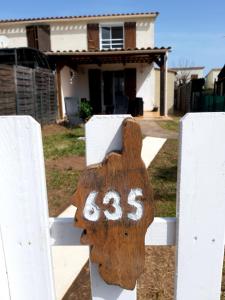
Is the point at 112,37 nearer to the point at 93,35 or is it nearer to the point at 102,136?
the point at 93,35

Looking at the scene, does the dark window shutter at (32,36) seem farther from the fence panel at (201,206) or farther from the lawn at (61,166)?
the fence panel at (201,206)

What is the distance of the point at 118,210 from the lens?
976 mm

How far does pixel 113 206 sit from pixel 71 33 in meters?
17.5

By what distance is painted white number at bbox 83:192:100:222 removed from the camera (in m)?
0.95

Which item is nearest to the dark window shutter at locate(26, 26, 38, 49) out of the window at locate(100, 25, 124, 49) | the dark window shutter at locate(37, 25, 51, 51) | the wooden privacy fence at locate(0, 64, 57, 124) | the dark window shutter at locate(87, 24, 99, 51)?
the dark window shutter at locate(37, 25, 51, 51)

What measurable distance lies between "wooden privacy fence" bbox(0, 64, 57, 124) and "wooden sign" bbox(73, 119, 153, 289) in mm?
8074

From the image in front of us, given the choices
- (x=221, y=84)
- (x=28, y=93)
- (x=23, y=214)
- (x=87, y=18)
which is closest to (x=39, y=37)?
(x=87, y=18)

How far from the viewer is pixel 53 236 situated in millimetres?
1071

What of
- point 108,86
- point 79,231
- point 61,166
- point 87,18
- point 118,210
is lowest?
point 61,166

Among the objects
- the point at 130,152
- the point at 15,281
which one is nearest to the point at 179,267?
the point at 130,152

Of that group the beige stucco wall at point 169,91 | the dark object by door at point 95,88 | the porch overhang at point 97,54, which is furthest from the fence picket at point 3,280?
the beige stucco wall at point 169,91

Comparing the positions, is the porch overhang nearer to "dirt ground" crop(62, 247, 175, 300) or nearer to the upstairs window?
the upstairs window

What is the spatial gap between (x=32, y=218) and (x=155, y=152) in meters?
5.48

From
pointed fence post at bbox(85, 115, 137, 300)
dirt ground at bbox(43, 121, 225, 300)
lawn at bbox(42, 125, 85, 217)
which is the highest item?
pointed fence post at bbox(85, 115, 137, 300)
